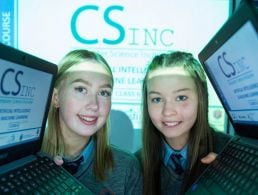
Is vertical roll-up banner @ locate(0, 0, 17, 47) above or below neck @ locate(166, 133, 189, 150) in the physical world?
above

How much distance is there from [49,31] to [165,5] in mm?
547

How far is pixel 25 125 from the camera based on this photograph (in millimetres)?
667

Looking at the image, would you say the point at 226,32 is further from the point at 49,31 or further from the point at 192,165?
the point at 49,31

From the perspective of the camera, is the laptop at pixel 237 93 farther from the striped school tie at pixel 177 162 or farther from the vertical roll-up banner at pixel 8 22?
the vertical roll-up banner at pixel 8 22

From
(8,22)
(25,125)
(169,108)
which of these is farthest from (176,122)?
(8,22)

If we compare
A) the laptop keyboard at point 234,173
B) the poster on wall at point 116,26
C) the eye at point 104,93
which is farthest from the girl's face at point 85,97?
the poster on wall at point 116,26

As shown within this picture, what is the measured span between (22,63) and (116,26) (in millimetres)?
914

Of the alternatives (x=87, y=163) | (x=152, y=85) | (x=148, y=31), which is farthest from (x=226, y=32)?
(x=148, y=31)

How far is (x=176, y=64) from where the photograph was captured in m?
1.06

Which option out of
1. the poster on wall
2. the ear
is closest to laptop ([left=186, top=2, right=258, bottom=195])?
the ear

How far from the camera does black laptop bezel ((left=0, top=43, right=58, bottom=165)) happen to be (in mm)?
557

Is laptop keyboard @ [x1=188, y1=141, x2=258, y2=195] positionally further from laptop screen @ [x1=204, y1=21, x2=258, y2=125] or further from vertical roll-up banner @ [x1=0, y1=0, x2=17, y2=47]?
vertical roll-up banner @ [x1=0, y1=0, x2=17, y2=47]

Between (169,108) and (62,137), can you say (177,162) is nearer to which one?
(169,108)

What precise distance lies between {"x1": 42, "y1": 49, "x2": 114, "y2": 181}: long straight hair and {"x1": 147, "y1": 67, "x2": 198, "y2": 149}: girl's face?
0.50 feet
